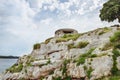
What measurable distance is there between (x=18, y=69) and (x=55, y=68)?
11.8 metres

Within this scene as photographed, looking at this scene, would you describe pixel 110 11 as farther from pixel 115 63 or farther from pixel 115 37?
pixel 115 63

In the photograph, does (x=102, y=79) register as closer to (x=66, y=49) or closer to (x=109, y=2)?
(x=66, y=49)

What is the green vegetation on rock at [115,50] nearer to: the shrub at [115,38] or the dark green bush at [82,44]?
the shrub at [115,38]

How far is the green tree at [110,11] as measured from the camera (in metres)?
48.8

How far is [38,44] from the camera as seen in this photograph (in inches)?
2044

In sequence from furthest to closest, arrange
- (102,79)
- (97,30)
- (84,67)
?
(97,30)
(84,67)
(102,79)

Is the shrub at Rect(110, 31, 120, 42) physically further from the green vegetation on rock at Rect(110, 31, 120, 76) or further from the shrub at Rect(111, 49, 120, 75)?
the shrub at Rect(111, 49, 120, 75)

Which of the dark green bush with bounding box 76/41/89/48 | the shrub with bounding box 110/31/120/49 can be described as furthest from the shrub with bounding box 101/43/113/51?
the dark green bush with bounding box 76/41/89/48

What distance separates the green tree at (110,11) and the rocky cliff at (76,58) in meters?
6.94

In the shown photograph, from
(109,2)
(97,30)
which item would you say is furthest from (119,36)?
(109,2)

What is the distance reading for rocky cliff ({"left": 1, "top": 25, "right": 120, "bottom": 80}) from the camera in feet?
109

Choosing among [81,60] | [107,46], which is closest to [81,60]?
[81,60]

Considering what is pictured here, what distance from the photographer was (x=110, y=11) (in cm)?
4962

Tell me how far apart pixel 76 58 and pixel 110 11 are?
15166mm
